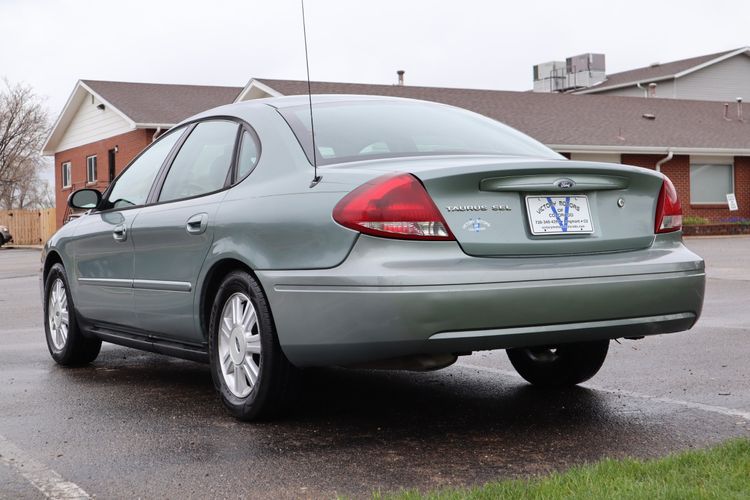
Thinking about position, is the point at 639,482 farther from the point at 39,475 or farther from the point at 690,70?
the point at 690,70

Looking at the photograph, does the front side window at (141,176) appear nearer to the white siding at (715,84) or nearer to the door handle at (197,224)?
the door handle at (197,224)

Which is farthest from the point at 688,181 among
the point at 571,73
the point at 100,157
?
the point at 571,73

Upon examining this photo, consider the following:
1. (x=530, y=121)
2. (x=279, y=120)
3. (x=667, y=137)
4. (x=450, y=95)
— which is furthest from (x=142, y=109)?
(x=279, y=120)

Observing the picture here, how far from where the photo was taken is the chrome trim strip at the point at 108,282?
6.32m

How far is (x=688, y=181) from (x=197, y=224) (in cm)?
3033

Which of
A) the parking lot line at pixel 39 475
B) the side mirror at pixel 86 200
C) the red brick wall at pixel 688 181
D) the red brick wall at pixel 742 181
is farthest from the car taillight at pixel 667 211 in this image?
the red brick wall at pixel 742 181

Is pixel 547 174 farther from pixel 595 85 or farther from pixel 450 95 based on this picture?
pixel 595 85

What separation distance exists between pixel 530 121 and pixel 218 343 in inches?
1123

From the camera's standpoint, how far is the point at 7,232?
4219 cm

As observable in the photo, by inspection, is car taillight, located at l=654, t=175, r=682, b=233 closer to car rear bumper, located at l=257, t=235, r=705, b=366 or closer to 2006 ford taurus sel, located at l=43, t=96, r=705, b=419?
2006 ford taurus sel, located at l=43, t=96, r=705, b=419

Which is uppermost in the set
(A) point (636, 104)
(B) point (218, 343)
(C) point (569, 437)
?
(A) point (636, 104)

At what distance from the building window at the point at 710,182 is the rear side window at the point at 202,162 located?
29.7 meters

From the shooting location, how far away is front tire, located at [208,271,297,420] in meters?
4.93

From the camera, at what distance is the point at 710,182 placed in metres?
34.3
